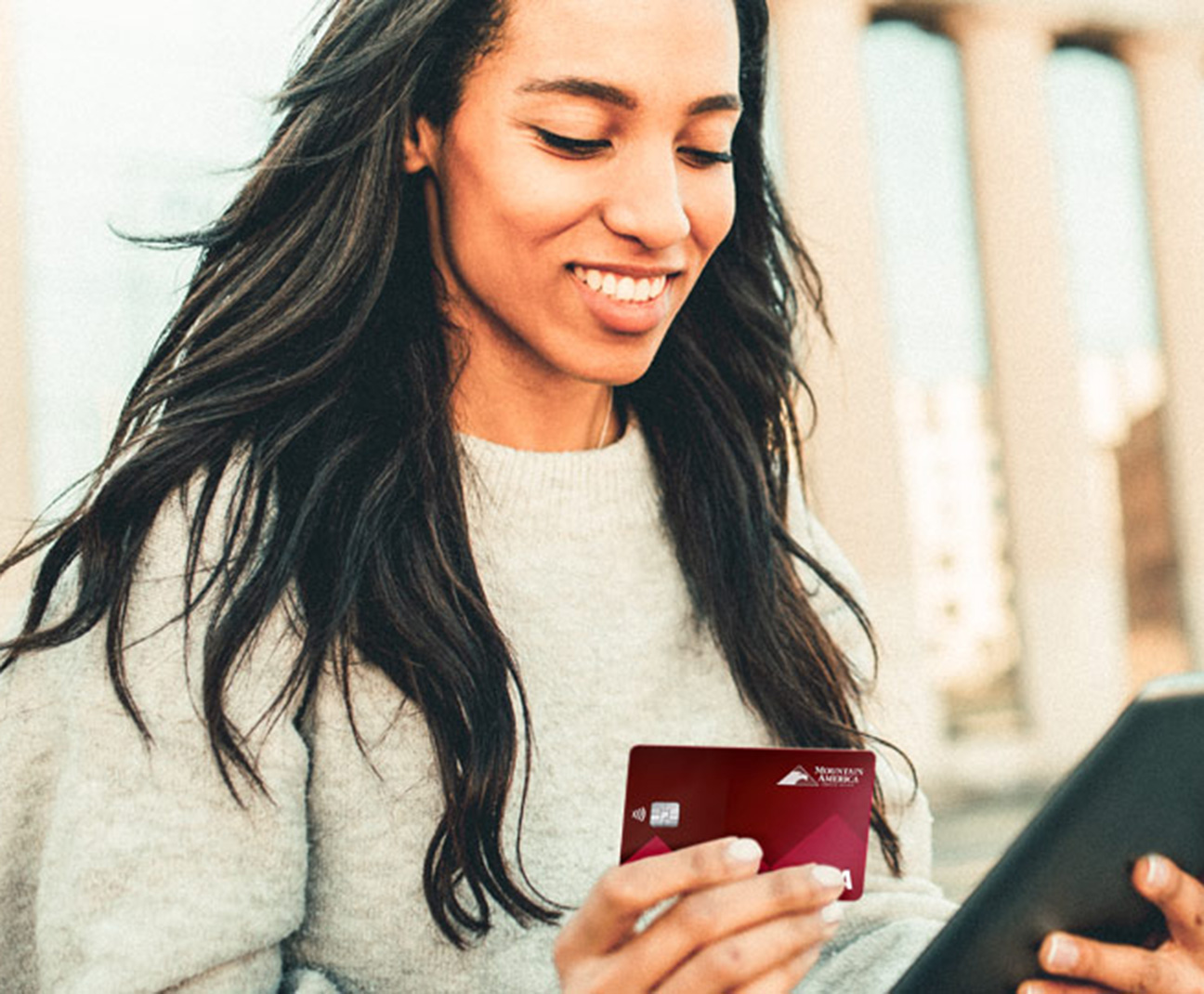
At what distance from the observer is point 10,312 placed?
32.8 feet

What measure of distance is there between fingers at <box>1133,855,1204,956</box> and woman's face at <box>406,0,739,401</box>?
837 millimetres

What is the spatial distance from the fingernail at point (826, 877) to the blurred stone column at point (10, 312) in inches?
361

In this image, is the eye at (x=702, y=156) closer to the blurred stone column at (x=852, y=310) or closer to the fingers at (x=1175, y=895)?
the fingers at (x=1175, y=895)

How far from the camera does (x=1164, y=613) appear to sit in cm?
3703

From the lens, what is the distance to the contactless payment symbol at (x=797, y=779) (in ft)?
4.38

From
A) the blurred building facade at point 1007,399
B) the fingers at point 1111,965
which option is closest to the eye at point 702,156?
the fingers at point 1111,965

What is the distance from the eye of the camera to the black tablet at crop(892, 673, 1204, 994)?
1.20 meters

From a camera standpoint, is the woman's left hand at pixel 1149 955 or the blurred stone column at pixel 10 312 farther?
the blurred stone column at pixel 10 312

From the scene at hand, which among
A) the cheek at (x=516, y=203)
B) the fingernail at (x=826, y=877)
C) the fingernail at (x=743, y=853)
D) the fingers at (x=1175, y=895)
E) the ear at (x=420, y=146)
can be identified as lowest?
the fingers at (x=1175, y=895)

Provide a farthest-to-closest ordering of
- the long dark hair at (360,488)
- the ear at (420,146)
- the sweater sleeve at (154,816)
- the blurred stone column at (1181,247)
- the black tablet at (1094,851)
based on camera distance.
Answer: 1. the blurred stone column at (1181,247)
2. the ear at (420,146)
3. the long dark hair at (360,488)
4. the sweater sleeve at (154,816)
5. the black tablet at (1094,851)

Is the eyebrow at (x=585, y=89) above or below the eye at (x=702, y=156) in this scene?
above

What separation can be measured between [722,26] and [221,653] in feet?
3.09

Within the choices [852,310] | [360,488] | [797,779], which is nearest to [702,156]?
[360,488]

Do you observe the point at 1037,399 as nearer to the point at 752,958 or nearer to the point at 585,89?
the point at 585,89
